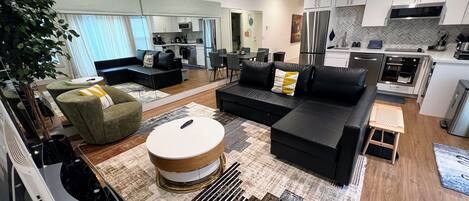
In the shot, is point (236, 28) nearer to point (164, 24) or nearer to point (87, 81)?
point (164, 24)

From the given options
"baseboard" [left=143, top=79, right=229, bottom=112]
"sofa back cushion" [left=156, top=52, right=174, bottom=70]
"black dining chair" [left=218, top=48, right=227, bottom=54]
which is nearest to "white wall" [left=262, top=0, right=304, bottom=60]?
"black dining chair" [left=218, top=48, right=227, bottom=54]

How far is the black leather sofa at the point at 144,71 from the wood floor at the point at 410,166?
1.61 metres

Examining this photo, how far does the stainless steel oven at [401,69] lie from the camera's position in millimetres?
3748

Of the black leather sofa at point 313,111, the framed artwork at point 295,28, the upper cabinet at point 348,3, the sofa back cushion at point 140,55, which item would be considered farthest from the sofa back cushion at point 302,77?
the framed artwork at point 295,28

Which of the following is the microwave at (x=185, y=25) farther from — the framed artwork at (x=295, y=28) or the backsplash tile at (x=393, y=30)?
the framed artwork at (x=295, y=28)

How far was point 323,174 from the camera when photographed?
1.96 meters

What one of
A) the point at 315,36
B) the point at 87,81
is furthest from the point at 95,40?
the point at 315,36

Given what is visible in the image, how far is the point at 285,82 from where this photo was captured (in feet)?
9.93

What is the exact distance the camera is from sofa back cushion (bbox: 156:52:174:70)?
14.1ft

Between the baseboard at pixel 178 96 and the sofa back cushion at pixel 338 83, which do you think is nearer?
the sofa back cushion at pixel 338 83

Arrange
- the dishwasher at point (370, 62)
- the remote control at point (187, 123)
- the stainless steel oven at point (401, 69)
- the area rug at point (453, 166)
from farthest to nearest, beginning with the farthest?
the dishwasher at point (370, 62) → the stainless steel oven at point (401, 69) → the remote control at point (187, 123) → the area rug at point (453, 166)

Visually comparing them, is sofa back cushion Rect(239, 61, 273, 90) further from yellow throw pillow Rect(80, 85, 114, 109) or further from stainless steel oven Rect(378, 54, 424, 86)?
stainless steel oven Rect(378, 54, 424, 86)

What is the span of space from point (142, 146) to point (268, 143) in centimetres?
171

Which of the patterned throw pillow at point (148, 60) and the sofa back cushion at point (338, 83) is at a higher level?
the patterned throw pillow at point (148, 60)
